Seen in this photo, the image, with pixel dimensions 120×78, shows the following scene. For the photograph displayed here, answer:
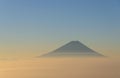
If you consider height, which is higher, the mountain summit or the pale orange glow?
the mountain summit

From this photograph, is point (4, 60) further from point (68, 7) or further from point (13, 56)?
point (68, 7)

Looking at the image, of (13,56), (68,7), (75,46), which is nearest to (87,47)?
(75,46)

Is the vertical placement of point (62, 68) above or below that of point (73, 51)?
below

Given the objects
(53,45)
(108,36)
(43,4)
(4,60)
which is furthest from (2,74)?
(108,36)

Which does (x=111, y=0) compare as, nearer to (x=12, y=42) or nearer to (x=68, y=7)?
(x=68, y=7)

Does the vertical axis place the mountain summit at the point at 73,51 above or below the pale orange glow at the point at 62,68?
above

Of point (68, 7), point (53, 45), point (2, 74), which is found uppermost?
point (68, 7)

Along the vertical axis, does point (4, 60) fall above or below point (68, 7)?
below
